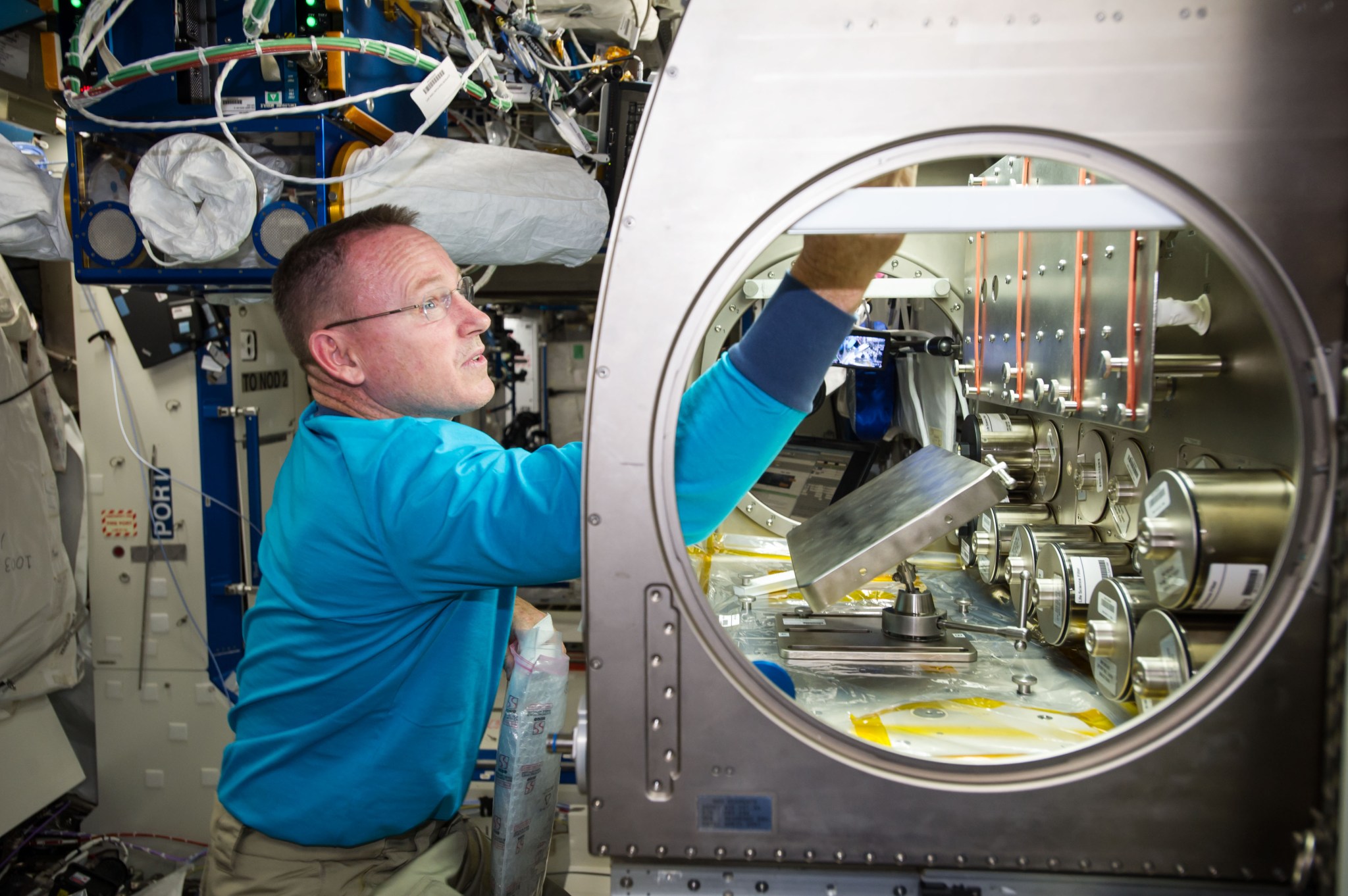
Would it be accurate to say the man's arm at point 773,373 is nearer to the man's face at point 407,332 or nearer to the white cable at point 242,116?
the man's face at point 407,332

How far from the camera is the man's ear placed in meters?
1.64

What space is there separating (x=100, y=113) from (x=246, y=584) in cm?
208

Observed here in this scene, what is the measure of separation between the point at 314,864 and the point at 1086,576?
5.91 ft

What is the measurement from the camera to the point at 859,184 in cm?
107

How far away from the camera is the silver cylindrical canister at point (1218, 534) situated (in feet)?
3.85

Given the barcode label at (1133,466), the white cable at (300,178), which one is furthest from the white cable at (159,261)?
the barcode label at (1133,466)

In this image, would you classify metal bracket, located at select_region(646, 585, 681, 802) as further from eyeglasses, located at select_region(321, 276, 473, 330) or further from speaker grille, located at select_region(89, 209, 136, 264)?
speaker grille, located at select_region(89, 209, 136, 264)

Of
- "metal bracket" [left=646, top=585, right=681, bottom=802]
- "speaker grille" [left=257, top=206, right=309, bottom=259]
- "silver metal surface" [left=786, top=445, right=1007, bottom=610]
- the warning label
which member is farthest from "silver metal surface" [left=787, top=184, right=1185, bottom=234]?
the warning label

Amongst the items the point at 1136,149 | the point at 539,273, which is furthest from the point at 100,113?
the point at 1136,149

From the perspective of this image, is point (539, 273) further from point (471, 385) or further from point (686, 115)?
point (686, 115)

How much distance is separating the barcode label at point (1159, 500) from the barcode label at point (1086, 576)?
27.1 inches

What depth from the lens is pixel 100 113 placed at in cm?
240

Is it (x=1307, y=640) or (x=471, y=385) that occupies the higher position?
(x=471, y=385)

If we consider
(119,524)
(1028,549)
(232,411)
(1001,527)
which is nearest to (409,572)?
(1028,549)
